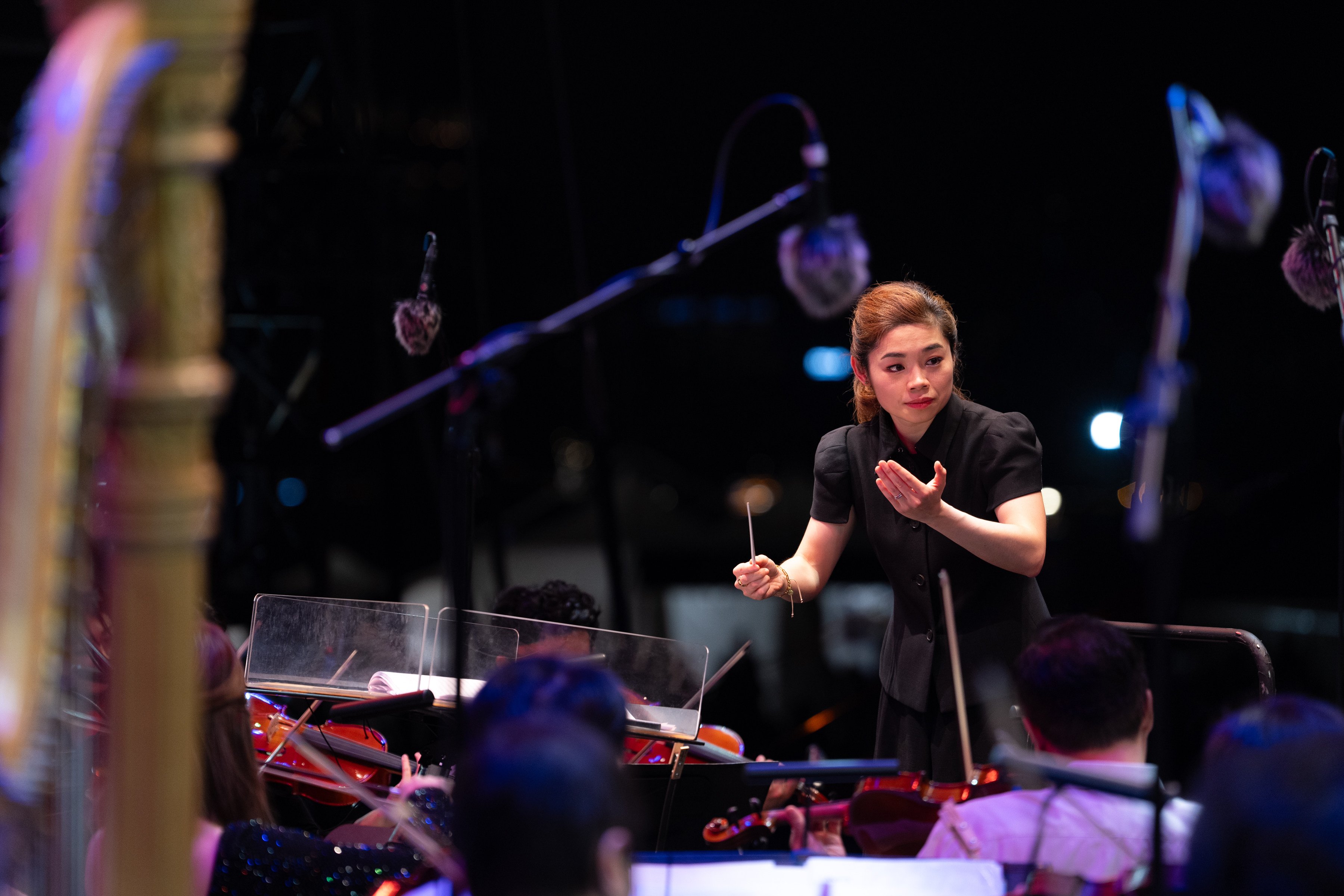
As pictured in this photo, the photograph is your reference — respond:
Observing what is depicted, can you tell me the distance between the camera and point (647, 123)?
5328 millimetres

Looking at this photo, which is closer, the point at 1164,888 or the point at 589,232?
the point at 1164,888

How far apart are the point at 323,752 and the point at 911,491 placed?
53.6 inches

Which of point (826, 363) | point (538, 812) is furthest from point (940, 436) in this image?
point (826, 363)

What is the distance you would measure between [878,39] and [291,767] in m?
3.77

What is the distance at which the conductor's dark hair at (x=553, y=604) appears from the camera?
2771mm

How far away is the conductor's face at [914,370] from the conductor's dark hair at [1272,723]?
1168 mm

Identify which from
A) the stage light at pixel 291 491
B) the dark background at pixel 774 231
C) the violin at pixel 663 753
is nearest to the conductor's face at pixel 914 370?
the violin at pixel 663 753

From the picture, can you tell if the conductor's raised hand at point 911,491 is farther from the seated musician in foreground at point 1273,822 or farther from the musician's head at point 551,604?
the seated musician in foreground at point 1273,822

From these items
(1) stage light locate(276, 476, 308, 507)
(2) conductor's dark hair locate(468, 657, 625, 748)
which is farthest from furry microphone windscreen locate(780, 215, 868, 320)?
(1) stage light locate(276, 476, 308, 507)

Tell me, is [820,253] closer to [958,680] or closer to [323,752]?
[958,680]

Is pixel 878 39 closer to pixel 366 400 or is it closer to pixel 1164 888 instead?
pixel 366 400

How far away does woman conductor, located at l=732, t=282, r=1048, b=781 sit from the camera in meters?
2.44

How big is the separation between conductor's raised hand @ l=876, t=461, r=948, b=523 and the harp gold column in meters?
1.47

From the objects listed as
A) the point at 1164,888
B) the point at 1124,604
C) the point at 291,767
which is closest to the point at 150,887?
the point at 1164,888
